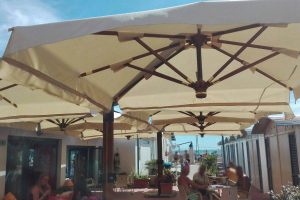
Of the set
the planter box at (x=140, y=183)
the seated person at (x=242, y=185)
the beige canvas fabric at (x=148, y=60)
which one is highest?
the beige canvas fabric at (x=148, y=60)

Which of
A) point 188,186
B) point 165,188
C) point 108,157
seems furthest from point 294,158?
point 108,157

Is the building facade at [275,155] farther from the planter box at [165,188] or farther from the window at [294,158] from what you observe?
the planter box at [165,188]

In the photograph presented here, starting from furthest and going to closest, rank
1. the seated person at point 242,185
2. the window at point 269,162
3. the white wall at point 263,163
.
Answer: the white wall at point 263,163 < the window at point 269,162 < the seated person at point 242,185

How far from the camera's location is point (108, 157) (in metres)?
5.11

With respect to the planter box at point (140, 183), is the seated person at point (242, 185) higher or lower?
higher

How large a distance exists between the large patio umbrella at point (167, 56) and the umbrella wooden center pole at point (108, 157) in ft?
0.11

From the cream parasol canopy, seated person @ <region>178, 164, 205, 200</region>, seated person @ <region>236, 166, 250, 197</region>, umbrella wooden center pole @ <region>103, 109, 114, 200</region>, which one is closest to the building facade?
seated person @ <region>236, 166, 250, 197</region>

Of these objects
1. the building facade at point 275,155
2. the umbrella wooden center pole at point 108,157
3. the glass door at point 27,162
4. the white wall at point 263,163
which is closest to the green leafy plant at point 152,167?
the building facade at point 275,155

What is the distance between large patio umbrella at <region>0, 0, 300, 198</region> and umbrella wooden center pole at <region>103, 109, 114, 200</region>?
3 cm

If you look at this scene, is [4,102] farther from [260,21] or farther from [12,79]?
[260,21]

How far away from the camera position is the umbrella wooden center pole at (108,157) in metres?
5.04

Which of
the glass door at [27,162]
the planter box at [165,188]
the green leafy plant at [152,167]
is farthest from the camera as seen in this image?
the green leafy plant at [152,167]

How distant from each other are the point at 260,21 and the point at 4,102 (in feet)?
14.3

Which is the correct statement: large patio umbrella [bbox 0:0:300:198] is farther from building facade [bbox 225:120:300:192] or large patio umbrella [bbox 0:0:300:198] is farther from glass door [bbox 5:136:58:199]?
glass door [bbox 5:136:58:199]
